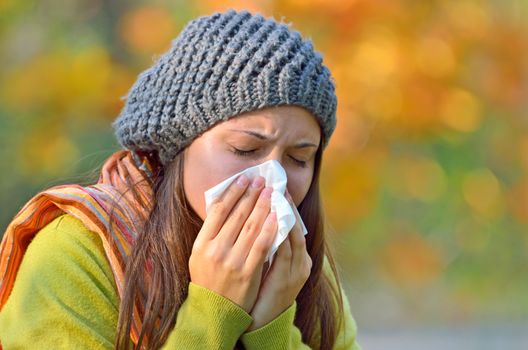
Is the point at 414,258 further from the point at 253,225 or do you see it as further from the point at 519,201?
the point at 253,225

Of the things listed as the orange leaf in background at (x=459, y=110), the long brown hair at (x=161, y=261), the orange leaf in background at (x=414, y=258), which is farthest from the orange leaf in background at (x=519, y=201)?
the long brown hair at (x=161, y=261)

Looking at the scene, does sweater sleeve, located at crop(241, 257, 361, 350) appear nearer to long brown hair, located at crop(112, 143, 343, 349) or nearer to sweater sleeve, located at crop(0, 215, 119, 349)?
long brown hair, located at crop(112, 143, 343, 349)

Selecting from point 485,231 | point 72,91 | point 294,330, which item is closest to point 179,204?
point 294,330

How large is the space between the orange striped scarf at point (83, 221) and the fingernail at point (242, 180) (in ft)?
1.08

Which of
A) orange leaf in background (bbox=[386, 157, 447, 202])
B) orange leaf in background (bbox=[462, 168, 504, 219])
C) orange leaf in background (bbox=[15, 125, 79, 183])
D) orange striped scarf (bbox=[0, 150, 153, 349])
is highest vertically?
orange leaf in background (bbox=[462, 168, 504, 219])

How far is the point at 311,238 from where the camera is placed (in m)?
2.95

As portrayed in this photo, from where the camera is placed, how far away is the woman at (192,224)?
2402 millimetres

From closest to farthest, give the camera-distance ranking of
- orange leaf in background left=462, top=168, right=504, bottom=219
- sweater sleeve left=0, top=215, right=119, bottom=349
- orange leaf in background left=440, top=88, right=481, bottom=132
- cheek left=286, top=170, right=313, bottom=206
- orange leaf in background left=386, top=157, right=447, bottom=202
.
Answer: sweater sleeve left=0, top=215, right=119, bottom=349 → cheek left=286, top=170, right=313, bottom=206 → orange leaf in background left=440, top=88, right=481, bottom=132 → orange leaf in background left=386, top=157, right=447, bottom=202 → orange leaf in background left=462, top=168, right=504, bottom=219

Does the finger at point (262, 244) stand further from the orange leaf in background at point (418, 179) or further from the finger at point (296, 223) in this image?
the orange leaf in background at point (418, 179)

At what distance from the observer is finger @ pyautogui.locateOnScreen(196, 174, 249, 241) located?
245 centimetres

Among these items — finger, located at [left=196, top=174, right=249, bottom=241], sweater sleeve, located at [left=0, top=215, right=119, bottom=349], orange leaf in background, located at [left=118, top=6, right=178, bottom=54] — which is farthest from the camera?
orange leaf in background, located at [left=118, top=6, right=178, bottom=54]

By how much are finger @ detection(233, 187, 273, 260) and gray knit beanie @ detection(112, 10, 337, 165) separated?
239mm

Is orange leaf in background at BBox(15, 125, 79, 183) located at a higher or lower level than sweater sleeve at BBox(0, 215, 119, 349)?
higher

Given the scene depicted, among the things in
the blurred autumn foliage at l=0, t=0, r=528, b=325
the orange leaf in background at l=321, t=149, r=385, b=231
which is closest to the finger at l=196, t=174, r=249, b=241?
the blurred autumn foliage at l=0, t=0, r=528, b=325
